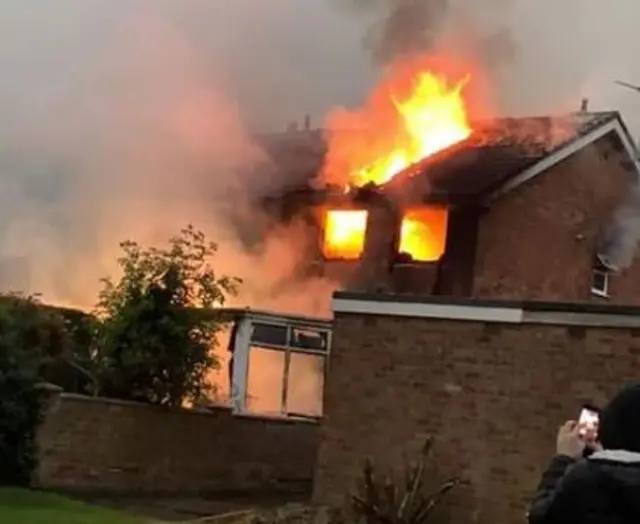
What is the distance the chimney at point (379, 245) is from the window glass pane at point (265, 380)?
168cm

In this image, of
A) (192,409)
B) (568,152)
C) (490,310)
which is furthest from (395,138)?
(490,310)

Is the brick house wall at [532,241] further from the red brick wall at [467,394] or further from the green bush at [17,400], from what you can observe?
the green bush at [17,400]

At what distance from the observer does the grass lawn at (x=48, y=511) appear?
13.1 m

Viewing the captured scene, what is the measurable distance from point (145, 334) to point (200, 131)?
15.6 feet

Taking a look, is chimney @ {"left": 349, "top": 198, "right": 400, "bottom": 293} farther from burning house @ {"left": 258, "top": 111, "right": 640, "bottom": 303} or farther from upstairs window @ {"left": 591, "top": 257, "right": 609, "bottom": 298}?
upstairs window @ {"left": 591, "top": 257, "right": 609, "bottom": 298}

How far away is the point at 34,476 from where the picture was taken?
54.1 ft

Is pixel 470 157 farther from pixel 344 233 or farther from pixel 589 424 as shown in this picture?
pixel 589 424

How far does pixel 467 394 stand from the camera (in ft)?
45.7

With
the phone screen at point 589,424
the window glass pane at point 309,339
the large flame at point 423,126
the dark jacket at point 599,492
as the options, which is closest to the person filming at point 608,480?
the dark jacket at point 599,492

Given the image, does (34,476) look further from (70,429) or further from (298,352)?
(298,352)

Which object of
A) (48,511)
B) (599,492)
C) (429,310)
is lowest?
(48,511)

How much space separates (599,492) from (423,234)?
654 inches

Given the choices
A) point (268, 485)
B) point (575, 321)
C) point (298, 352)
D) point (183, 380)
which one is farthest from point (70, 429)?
point (575, 321)

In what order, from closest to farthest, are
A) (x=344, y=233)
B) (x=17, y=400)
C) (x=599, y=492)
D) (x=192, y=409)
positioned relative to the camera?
1. (x=599, y=492)
2. (x=17, y=400)
3. (x=192, y=409)
4. (x=344, y=233)
